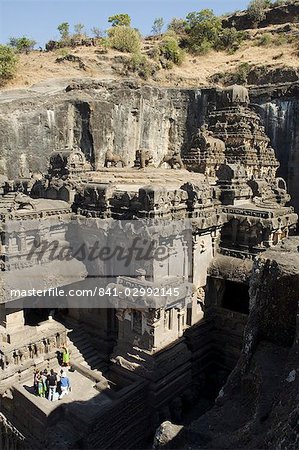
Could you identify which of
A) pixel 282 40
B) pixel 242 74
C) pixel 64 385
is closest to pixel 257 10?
pixel 282 40

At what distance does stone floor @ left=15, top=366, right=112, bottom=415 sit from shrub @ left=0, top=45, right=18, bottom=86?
2817 centimetres

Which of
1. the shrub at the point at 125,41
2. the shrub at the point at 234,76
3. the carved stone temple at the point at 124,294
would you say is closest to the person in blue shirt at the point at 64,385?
the carved stone temple at the point at 124,294

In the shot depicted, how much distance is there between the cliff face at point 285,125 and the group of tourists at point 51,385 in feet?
61.7

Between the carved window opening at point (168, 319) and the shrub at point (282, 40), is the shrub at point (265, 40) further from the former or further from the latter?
the carved window opening at point (168, 319)

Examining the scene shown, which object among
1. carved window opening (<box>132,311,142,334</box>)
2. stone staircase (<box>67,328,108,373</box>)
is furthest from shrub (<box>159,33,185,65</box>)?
carved window opening (<box>132,311,142,334</box>)

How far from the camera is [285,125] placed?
26016mm

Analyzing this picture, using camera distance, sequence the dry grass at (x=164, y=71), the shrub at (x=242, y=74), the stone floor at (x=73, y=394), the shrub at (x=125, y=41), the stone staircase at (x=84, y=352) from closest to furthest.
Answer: the stone floor at (x=73, y=394), the stone staircase at (x=84, y=352), the dry grass at (x=164, y=71), the shrub at (x=242, y=74), the shrub at (x=125, y=41)

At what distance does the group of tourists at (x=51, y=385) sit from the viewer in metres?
10.9

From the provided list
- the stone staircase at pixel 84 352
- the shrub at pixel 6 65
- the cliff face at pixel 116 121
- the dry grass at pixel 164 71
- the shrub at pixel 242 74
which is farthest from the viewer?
the shrub at pixel 242 74

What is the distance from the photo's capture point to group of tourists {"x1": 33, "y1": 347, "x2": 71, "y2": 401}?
1085 cm

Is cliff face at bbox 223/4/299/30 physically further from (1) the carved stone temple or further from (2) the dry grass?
(1) the carved stone temple

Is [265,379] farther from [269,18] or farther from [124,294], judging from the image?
[269,18]

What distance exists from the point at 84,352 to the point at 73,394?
228 centimetres

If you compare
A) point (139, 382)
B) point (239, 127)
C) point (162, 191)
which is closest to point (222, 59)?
point (239, 127)
